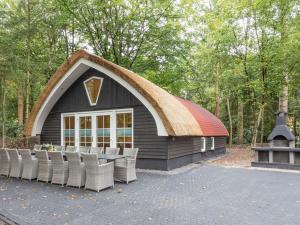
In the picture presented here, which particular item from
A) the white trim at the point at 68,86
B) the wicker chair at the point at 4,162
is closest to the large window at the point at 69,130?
the white trim at the point at 68,86

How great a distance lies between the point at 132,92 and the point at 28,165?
3.89m

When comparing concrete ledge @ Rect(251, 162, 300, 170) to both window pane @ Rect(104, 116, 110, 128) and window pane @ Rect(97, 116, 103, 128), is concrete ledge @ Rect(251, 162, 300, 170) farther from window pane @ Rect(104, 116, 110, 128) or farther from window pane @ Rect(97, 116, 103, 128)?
window pane @ Rect(97, 116, 103, 128)

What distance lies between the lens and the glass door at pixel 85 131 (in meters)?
10.1

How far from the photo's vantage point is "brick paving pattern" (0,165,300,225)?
13.5 feet

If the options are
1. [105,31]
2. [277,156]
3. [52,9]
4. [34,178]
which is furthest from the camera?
[105,31]

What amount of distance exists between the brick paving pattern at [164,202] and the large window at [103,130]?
2.86 metres

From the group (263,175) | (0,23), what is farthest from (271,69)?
(0,23)

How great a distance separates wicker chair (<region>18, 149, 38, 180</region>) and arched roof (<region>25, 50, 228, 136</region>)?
3709 millimetres

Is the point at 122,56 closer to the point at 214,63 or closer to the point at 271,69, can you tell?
the point at 214,63

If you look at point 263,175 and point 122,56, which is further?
point 122,56

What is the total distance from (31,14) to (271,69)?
1259 cm

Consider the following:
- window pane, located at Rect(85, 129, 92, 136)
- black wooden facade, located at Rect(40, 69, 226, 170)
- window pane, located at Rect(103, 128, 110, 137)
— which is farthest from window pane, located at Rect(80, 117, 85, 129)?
window pane, located at Rect(103, 128, 110, 137)

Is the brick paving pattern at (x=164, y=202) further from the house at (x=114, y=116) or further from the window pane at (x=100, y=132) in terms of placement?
the window pane at (x=100, y=132)

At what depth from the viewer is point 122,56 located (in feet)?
50.8
